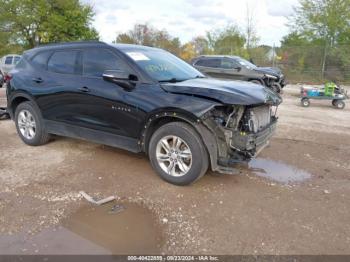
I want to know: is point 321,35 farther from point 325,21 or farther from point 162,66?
point 162,66

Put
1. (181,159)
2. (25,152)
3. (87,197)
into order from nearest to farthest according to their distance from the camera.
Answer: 1. (87,197)
2. (181,159)
3. (25,152)

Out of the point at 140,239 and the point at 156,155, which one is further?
the point at 156,155

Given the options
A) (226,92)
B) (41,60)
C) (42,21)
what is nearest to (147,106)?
(226,92)

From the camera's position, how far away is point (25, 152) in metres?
5.38

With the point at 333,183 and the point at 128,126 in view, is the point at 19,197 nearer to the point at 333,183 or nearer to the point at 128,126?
the point at 128,126

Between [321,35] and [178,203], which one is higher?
[321,35]

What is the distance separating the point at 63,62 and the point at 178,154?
255 centimetres

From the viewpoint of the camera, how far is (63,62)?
16.7 feet

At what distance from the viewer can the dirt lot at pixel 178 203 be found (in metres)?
2.99

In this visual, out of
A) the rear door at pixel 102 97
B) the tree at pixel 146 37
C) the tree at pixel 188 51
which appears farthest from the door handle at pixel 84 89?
the tree at pixel 146 37

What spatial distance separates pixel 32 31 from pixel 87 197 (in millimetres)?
33643

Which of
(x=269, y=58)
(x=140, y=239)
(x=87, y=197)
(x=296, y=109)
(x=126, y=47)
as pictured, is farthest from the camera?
(x=269, y=58)

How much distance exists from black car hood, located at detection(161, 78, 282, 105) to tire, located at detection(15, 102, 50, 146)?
8.62 ft

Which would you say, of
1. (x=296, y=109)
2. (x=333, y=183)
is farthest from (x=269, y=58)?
(x=333, y=183)
